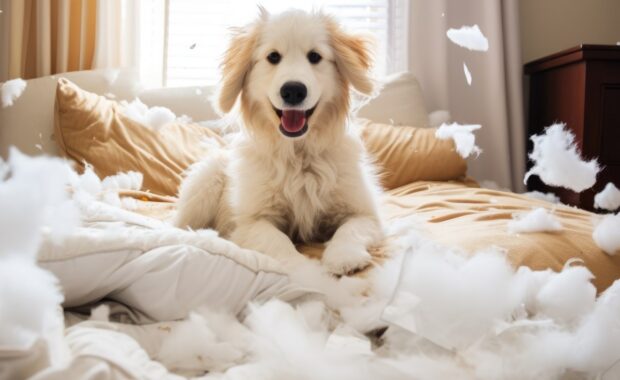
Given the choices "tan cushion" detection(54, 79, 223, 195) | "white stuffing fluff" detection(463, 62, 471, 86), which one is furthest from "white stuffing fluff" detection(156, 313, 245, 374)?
"white stuffing fluff" detection(463, 62, 471, 86)

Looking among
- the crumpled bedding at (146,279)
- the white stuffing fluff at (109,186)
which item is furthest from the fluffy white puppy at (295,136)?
the crumpled bedding at (146,279)

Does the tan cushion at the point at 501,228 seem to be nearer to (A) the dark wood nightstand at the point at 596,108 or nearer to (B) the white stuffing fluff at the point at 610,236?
(B) the white stuffing fluff at the point at 610,236

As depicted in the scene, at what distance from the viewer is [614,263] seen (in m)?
1.37

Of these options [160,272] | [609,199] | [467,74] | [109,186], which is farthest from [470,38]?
[160,272]

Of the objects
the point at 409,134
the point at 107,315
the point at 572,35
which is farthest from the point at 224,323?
the point at 572,35

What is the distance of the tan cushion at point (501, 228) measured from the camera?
1.33 metres

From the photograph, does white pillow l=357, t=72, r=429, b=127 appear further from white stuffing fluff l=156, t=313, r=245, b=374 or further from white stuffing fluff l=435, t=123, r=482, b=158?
white stuffing fluff l=156, t=313, r=245, b=374

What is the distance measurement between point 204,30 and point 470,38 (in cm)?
172

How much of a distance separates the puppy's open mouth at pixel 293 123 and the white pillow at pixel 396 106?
136 cm

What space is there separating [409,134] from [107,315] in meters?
2.08

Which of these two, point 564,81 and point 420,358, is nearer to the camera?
point 420,358

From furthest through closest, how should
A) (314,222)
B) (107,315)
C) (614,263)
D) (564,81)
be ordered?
1. (564,81)
2. (314,222)
3. (614,263)
4. (107,315)

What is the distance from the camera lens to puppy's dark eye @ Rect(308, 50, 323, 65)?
1.83 meters

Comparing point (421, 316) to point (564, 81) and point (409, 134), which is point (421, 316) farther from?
point (564, 81)
